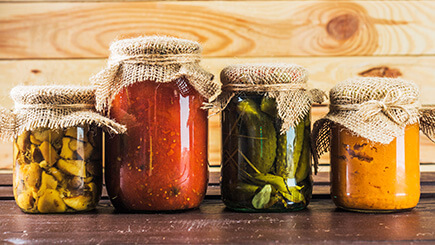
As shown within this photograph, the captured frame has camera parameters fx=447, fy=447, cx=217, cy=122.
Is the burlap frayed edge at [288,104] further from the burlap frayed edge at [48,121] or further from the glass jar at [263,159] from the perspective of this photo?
the burlap frayed edge at [48,121]

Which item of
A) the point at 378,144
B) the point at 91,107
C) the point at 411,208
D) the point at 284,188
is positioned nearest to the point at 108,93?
the point at 91,107

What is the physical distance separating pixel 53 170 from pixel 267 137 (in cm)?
34

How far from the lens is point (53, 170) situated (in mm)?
702

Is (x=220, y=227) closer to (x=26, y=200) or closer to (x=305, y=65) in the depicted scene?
(x=26, y=200)

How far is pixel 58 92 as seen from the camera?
71 centimetres

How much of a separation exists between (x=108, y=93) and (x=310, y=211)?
383 mm

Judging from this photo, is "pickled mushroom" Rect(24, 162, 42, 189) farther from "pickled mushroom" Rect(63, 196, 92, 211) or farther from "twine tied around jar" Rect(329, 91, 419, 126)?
"twine tied around jar" Rect(329, 91, 419, 126)

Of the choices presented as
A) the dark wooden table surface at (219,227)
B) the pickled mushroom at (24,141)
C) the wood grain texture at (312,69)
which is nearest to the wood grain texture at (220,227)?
the dark wooden table surface at (219,227)

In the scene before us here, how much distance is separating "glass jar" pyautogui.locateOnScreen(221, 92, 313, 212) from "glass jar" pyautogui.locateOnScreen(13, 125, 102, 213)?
0.24 m

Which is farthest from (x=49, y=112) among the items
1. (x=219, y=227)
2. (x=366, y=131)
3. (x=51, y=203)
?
(x=366, y=131)

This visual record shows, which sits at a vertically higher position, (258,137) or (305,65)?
(305,65)

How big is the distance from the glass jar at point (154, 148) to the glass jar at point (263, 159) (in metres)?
0.07

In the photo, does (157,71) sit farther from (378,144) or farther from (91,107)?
(378,144)

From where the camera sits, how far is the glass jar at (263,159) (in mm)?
711
